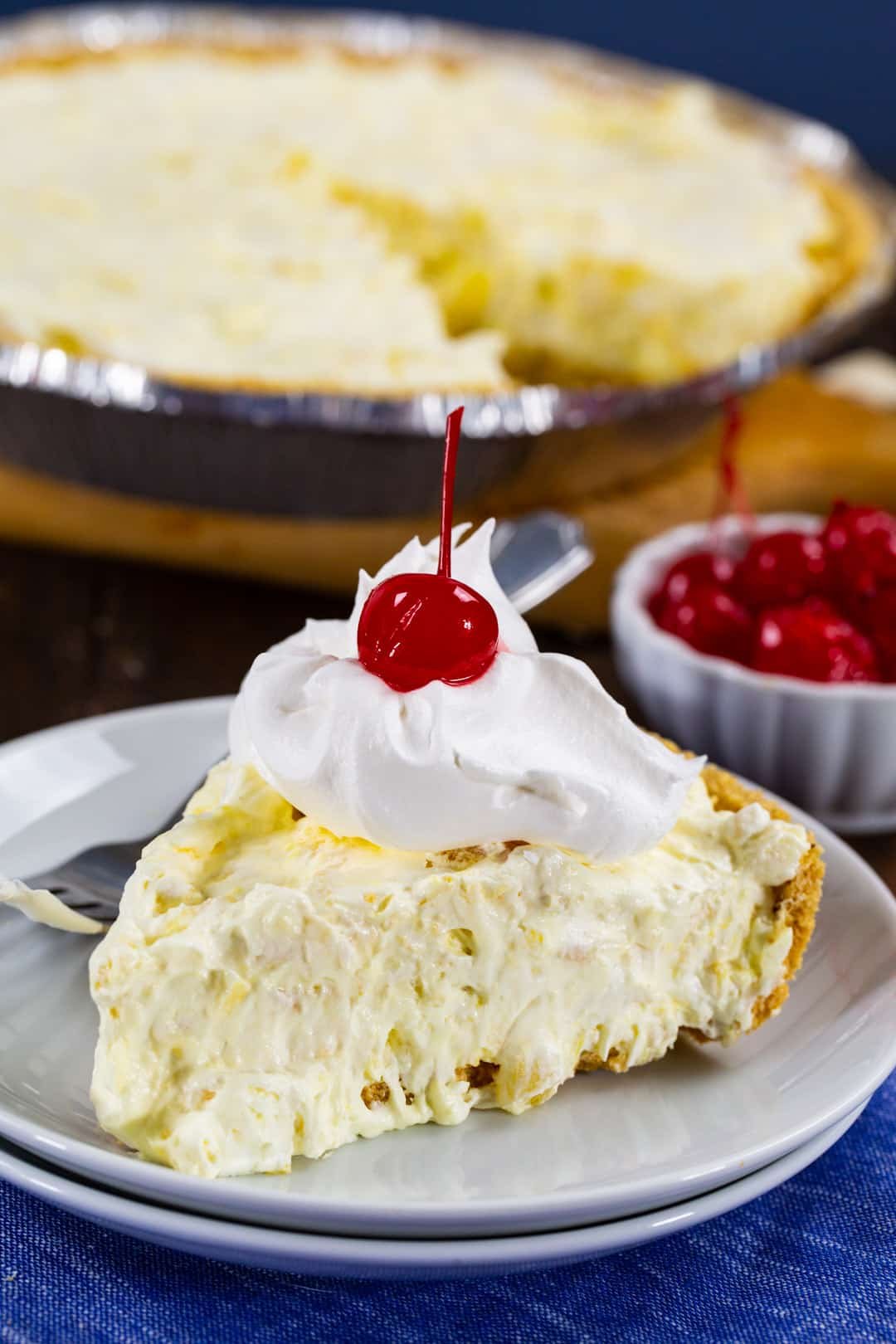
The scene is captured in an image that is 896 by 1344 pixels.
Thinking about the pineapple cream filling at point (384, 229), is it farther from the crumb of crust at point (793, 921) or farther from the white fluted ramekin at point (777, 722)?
the crumb of crust at point (793, 921)

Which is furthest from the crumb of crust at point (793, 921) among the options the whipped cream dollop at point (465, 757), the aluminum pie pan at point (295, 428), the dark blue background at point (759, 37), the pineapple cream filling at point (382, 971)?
the dark blue background at point (759, 37)

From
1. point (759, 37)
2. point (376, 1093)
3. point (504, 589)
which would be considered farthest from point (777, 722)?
point (759, 37)

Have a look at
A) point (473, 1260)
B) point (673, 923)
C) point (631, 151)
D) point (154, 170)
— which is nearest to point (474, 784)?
point (673, 923)

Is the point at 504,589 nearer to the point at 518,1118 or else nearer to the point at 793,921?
the point at 793,921

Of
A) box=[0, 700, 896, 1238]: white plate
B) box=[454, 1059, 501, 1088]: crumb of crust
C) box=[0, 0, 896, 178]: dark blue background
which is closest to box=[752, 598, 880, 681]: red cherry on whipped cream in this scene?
box=[0, 700, 896, 1238]: white plate

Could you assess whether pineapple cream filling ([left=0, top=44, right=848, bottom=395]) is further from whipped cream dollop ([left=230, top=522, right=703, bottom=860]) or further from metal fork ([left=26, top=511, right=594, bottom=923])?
whipped cream dollop ([left=230, top=522, right=703, bottom=860])

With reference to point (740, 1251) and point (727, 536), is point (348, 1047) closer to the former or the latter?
point (740, 1251)
